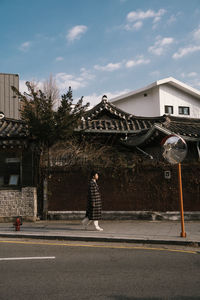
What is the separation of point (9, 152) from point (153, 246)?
7.72m

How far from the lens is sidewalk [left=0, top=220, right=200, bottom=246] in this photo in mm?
8188

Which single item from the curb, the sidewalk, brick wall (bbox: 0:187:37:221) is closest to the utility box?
brick wall (bbox: 0:187:37:221)

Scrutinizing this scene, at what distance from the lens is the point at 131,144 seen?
50.5ft

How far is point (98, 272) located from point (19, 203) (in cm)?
769

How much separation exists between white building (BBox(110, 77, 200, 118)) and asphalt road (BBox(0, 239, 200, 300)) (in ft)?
85.4

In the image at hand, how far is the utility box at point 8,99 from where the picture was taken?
22.7m

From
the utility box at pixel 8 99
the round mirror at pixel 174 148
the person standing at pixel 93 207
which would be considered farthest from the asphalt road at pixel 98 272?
the utility box at pixel 8 99

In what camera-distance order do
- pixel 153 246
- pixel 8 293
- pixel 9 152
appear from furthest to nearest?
1. pixel 9 152
2. pixel 153 246
3. pixel 8 293

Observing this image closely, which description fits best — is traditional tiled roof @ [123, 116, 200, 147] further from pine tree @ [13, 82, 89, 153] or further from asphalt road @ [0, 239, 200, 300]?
asphalt road @ [0, 239, 200, 300]

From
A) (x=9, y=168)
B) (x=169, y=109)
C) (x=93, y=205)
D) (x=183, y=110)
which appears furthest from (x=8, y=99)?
(x=183, y=110)

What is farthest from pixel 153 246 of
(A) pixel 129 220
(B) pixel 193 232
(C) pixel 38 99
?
(C) pixel 38 99

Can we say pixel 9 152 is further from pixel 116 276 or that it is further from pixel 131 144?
pixel 116 276

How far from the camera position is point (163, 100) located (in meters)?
Answer: 31.9

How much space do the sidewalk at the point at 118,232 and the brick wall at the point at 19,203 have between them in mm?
912
